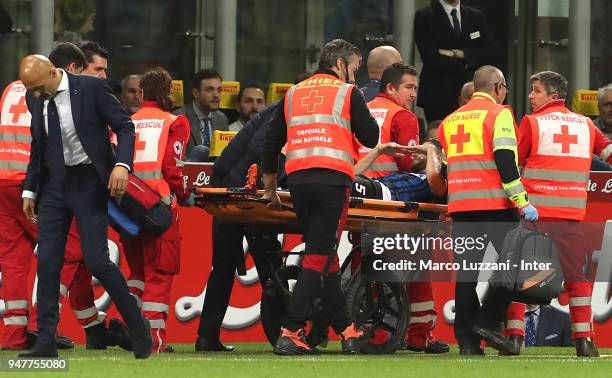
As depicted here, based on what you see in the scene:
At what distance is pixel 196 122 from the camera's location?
15.0 meters

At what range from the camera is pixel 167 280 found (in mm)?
12609

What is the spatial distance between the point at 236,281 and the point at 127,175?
3.45m

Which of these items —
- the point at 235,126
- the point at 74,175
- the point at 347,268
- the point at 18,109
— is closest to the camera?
the point at 74,175

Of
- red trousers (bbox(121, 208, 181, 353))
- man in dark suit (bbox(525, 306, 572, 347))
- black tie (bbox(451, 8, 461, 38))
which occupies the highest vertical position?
black tie (bbox(451, 8, 461, 38))

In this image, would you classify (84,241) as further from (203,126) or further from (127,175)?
(203,126)

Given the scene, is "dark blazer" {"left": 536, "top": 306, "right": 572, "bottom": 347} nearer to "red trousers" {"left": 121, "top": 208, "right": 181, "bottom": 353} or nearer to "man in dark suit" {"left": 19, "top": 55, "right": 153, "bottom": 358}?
"red trousers" {"left": 121, "top": 208, "right": 181, "bottom": 353}

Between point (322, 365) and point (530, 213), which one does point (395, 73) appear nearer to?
point (530, 213)

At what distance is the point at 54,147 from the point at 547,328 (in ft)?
16.2

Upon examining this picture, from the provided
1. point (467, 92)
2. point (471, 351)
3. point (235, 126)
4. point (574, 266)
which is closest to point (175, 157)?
point (471, 351)

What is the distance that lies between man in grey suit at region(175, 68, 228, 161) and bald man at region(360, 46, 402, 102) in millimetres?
1803

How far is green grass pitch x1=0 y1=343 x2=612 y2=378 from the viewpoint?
34.2ft

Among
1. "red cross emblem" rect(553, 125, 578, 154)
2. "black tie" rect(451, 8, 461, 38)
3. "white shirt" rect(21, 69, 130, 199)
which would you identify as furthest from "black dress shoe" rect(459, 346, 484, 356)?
"black tie" rect(451, 8, 461, 38)

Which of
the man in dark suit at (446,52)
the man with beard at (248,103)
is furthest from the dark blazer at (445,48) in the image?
the man with beard at (248,103)

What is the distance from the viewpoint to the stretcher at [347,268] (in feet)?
39.5
